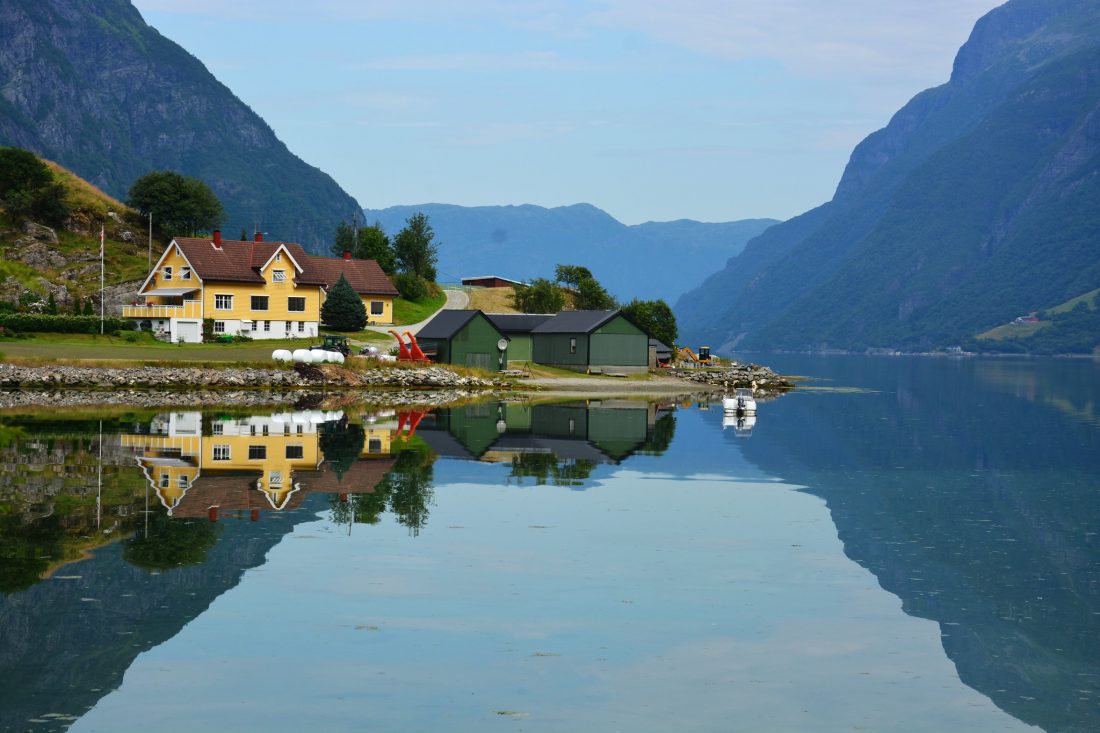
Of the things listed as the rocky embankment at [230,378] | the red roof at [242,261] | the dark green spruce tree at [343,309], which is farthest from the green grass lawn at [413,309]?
the rocky embankment at [230,378]

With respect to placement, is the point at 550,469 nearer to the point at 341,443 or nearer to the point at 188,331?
the point at 341,443

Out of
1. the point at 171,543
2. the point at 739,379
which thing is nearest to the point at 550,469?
the point at 171,543

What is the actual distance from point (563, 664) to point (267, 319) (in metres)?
82.0

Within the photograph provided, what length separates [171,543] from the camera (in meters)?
24.1

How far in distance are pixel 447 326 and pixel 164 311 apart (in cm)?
1999

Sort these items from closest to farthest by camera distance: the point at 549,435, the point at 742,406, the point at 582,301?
the point at 549,435, the point at 742,406, the point at 582,301

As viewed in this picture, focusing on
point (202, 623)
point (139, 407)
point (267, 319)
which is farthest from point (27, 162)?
point (202, 623)

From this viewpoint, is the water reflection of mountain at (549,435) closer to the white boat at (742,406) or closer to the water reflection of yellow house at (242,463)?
the water reflection of yellow house at (242,463)

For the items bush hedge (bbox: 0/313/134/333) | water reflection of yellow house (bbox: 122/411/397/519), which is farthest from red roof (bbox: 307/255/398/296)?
water reflection of yellow house (bbox: 122/411/397/519)

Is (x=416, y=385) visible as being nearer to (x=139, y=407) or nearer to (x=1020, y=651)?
(x=139, y=407)

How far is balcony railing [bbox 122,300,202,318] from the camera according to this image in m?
87.9

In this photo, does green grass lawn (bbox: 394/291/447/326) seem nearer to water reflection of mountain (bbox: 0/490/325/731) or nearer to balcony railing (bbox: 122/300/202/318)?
balcony railing (bbox: 122/300/202/318)

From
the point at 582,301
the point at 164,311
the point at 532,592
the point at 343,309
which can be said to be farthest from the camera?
the point at 582,301

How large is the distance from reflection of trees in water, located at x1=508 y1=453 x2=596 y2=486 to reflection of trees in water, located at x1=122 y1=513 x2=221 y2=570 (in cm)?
1171
